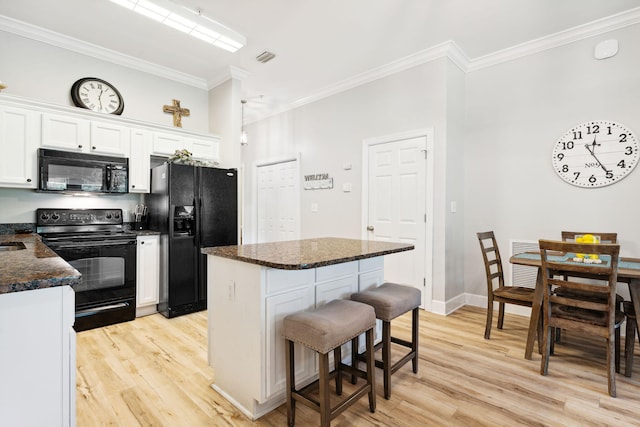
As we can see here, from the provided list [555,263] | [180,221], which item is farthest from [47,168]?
[555,263]

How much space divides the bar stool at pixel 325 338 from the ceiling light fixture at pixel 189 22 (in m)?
2.65

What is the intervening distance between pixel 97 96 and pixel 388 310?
378 centimetres

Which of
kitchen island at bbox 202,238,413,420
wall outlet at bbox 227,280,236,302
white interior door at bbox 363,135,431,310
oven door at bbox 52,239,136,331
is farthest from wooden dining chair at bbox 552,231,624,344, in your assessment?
oven door at bbox 52,239,136,331

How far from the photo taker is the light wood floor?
5.79 feet

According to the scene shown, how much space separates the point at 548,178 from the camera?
10.8 feet

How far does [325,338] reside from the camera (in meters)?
1.50

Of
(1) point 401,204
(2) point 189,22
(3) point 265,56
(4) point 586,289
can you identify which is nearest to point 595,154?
(4) point 586,289

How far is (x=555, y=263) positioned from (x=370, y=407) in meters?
1.57

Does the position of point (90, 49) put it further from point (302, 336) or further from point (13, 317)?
point (302, 336)

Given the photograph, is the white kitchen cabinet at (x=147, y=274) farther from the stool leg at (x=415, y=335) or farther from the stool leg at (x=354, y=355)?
the stool leg at (x=415, y=335)

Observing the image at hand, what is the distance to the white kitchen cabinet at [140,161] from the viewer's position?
11.6ft

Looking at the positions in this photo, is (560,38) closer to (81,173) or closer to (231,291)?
(231,291)

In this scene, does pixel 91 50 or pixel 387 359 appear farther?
pixel 91 50

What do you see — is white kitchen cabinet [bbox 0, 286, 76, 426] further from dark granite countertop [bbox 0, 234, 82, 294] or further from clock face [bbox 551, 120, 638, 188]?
clock face [bbox 551, 120, 638, 188]
